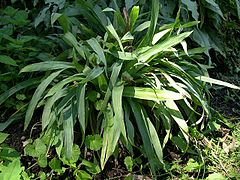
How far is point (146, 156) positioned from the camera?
2324mm

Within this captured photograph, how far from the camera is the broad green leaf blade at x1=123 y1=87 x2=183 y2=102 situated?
A: 227cm

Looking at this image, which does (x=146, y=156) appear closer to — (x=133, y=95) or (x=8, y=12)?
(x=133, y=95)

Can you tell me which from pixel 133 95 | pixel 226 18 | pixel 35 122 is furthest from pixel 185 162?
pixel 226 18

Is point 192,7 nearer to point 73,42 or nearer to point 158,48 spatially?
point 158,48

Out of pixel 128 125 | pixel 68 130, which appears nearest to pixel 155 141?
pixel 128 125

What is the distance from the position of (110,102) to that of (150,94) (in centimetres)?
21

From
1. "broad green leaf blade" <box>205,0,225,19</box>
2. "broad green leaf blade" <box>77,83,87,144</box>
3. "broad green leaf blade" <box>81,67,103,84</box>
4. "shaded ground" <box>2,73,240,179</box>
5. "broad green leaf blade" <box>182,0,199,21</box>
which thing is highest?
"broad green leaf blade" <box>182,0,199,21</box>

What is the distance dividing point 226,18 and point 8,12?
4.95 feet

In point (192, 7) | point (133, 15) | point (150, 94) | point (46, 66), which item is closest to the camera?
point (150, 94)

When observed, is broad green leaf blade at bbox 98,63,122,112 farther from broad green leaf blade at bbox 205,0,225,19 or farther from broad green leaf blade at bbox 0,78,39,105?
broad green leaf blade at bbox 205,0,225,19

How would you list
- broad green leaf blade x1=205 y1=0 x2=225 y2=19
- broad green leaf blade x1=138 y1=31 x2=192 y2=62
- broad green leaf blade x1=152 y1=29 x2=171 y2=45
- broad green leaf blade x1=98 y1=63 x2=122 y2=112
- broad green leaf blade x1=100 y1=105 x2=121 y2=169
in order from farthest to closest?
broad green leaf blade x1=205 y1=0 x2=225 y2=19 → broad green leaf blade x1=152 y1=29 x2=171 y2=45 → broad green leaf blade x1=138 y1=31 x2=192 y2=62 → broad green leaf blade x1=98 y1=63 x2=122 y2=112 → broad green leaf blade x1=100 y1=105 x2=121 y2=169

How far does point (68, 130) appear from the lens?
7.25 ft

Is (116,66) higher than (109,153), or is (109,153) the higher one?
(116,66)

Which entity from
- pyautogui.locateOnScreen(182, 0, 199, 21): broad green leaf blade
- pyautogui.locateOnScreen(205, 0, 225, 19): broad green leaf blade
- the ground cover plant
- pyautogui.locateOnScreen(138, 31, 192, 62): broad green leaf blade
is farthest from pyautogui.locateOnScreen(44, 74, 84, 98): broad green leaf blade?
pyautogui.locateOnScreen(205, 0, 225, 19): broad green leaf blade
